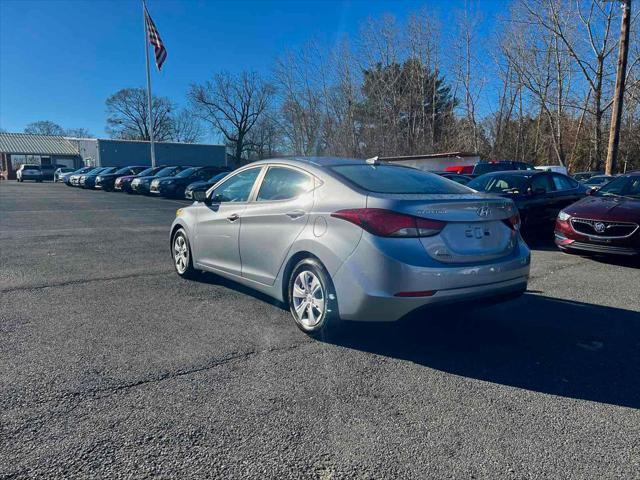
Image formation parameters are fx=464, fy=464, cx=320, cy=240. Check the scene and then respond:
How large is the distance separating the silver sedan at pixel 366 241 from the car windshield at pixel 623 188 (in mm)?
5291

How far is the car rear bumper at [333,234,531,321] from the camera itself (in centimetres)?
340

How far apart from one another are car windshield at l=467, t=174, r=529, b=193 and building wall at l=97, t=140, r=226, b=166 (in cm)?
4787

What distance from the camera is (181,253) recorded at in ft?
20.3

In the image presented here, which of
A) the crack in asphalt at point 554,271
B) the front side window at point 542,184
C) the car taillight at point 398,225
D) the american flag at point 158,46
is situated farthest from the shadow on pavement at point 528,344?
the american flag at point 158,46

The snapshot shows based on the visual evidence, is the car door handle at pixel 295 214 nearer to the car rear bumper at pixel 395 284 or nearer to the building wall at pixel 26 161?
the car rear bumper at pixel 395 284

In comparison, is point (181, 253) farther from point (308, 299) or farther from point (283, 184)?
point (308, 299)

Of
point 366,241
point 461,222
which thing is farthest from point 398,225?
point 461,222

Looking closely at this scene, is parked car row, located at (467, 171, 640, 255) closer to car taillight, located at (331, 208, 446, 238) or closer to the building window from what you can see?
car taillight, located at (331, 208, 446, 238)

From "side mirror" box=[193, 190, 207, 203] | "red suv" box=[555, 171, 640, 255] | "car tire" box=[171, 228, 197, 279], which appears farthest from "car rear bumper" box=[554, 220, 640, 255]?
"car tire" box=[171, 228, 197, 279]

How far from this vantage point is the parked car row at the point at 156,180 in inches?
872

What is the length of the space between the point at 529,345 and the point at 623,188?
5.92 metres

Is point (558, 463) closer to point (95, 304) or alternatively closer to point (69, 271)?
point (95, 304)

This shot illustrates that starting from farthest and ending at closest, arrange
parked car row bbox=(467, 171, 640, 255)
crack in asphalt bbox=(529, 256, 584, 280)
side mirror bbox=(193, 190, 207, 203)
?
1. parked car row bbox=(467, 171, 640, 255)
2. crack in asphalt bbox=(529, 256, 584, 280)
3. side mirror bbox=(193, 190, 207, 203)

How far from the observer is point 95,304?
5.00 metres
